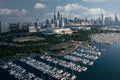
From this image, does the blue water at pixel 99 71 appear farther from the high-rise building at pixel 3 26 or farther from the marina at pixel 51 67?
the high-rise building at pixel 3 26

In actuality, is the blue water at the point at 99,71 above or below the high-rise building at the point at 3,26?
below

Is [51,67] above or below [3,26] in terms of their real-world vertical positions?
below

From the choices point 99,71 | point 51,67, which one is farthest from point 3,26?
point 99,71

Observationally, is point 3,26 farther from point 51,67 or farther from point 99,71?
point 99,71

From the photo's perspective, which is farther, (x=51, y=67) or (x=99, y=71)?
(x=51, y=67)

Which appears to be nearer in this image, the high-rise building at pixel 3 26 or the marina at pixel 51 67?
the marina at pixel 51 67

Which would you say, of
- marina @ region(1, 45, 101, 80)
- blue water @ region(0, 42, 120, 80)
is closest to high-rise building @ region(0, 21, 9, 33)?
marina @ region(1, 45, 101, 80)

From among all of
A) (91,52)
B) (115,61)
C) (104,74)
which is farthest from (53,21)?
(104,74)

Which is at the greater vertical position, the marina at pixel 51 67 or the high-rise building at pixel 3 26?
A: the high-rise building at pixel 3 26

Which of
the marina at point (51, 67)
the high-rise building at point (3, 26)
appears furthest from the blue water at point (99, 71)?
the high-rise building at point (3, 26)

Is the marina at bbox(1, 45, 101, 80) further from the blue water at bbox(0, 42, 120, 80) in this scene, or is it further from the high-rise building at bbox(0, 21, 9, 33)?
the high-rise building at bbox(0, 21, 9, 33)

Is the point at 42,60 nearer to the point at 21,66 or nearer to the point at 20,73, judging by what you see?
the point at 21,66

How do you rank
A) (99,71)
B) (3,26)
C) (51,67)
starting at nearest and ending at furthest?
(99,71) → (51,67) → (3,26)
